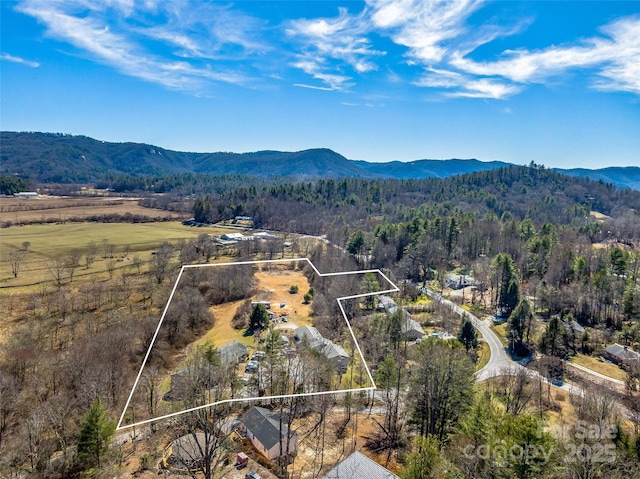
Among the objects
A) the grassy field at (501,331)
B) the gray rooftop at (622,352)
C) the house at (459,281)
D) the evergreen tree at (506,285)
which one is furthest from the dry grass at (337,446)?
the house at (459,281)

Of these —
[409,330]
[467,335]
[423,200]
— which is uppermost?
[423,200]

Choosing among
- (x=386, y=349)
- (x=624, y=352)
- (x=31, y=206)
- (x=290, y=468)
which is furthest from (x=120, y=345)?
(x=31, y=206)

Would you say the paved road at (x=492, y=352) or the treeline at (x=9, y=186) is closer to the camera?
the paved road at (x=492, y=352)

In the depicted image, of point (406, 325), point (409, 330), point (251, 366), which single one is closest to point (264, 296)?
point (251, 366)

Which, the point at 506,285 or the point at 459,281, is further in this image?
the point at 459,281

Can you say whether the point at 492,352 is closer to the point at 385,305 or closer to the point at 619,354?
the point at 619,354

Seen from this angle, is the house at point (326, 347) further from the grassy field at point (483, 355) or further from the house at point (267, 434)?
the grassy field at point (483, 355)
